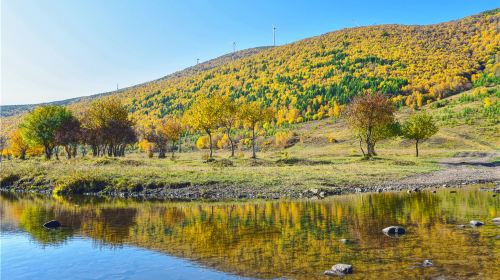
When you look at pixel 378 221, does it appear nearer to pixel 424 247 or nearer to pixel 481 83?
pixel 424 247

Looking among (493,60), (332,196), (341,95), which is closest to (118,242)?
(332,196)

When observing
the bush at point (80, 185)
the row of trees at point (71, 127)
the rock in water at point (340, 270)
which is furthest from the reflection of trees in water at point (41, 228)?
the row of trees at point (71, 127)

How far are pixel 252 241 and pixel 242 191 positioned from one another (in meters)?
18.8

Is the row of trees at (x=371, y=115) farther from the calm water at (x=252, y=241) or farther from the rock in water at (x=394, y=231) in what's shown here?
the rock in water at (x=394, y=231)

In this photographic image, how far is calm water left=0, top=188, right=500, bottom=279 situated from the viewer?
47.8 feet

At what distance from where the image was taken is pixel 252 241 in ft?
62.2

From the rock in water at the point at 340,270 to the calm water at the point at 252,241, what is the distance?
280 millimetres

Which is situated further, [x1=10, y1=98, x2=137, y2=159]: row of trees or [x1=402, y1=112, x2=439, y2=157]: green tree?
[x1=10, y1=98, x2=137, y2=159]: row of trees

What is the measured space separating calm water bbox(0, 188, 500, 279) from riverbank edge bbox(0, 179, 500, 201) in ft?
14.8

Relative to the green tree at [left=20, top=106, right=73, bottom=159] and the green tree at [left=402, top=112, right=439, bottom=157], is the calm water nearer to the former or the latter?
the green tree at [left=402, top=112, right=439, bottom=157]

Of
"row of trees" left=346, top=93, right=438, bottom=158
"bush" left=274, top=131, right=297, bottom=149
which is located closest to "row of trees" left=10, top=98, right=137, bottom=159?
"row of trees" left=346, top=93, right=438, bottom=158

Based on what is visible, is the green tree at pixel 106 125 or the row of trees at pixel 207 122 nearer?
the row of trees at pixel 207 122

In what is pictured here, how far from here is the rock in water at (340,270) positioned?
531 inches

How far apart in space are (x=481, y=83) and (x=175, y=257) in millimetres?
179595
